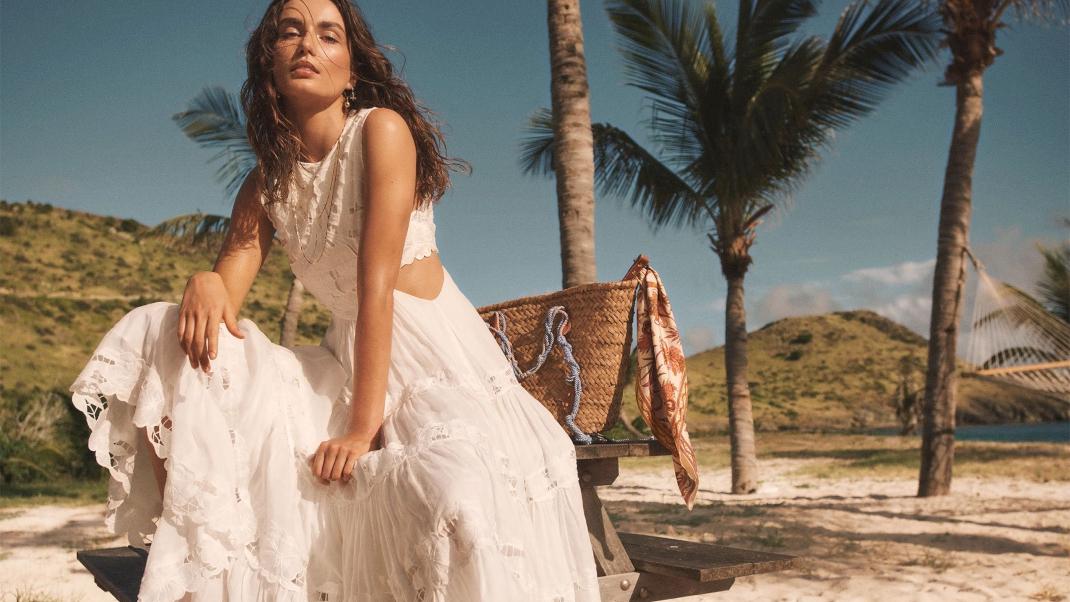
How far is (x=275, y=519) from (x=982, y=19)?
29.3 ft

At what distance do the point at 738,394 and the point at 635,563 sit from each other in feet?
25.8

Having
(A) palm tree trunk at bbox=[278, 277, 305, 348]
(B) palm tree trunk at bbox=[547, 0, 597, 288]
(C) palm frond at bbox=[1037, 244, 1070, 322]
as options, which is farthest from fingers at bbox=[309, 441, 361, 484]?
(C) palm frond at bbox=[1037, 244, 1070, 322]

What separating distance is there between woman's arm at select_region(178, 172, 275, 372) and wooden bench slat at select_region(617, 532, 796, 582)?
4.35ft

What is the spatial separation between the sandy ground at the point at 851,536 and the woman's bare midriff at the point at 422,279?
4.95 feet

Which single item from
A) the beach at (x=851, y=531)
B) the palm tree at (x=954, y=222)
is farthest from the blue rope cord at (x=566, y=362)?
the palm tree at (x=954, y=222)

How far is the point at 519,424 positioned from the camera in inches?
75.3

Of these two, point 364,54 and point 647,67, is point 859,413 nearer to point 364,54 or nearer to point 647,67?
point 647,67

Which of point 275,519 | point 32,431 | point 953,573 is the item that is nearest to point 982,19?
point 953,573

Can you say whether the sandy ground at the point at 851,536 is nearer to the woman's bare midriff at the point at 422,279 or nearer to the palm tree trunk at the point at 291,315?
the woman's bare midriff at the point at 422,279

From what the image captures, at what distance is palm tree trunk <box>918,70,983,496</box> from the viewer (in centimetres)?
795

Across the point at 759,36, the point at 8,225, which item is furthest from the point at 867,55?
the point at 8,225

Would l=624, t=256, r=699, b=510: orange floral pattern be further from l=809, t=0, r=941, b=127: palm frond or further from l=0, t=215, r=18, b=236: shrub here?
l=0, t=215, r=18, b=236: shrub

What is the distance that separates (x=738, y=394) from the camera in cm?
993

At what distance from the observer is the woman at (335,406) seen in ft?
5.24
